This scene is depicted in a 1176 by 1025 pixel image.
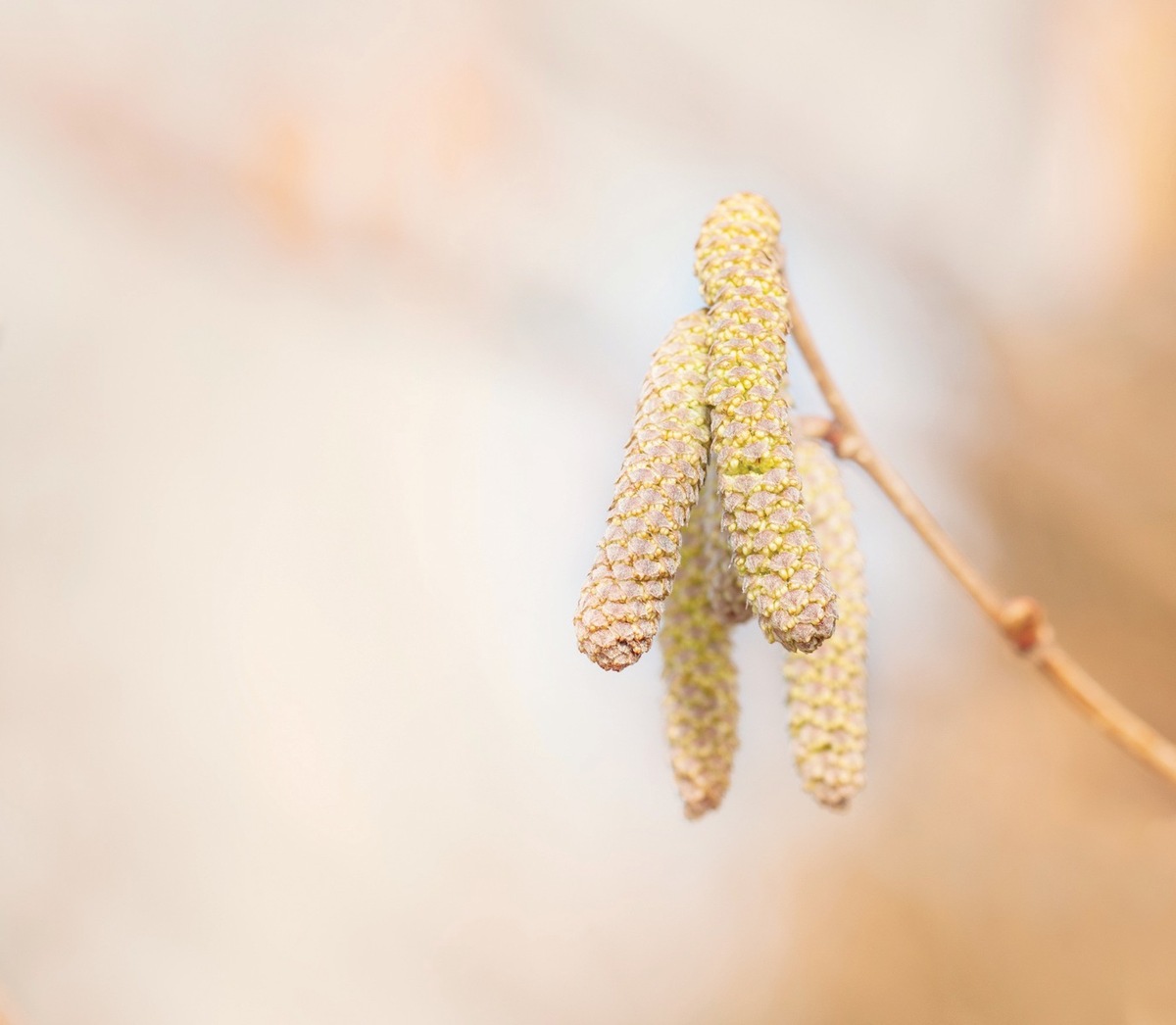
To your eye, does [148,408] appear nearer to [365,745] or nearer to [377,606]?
[377,606]

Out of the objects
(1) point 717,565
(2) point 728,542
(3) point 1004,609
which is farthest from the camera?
(3) point 1004,609

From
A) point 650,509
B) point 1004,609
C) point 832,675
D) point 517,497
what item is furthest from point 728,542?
point 517,497

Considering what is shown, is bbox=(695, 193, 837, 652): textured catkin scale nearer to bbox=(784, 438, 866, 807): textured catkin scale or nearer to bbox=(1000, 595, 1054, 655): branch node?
bbox=(784, 438, 866, 807): textured catkin scale

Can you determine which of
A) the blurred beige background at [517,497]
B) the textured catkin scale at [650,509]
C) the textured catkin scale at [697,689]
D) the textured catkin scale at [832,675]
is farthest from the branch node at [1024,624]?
the blurred beige background at [517,497]

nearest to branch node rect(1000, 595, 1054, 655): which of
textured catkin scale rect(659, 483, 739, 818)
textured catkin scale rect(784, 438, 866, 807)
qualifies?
textured catkin scale rect(784, 438, 866, 807)

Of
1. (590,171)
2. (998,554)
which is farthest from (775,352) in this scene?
(590,171)

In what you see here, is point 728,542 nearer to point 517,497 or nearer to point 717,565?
point 717,565

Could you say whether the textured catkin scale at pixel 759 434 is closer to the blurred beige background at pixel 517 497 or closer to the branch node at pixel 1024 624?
the branch node at pixel 1024 624

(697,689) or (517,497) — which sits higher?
(517,497)
